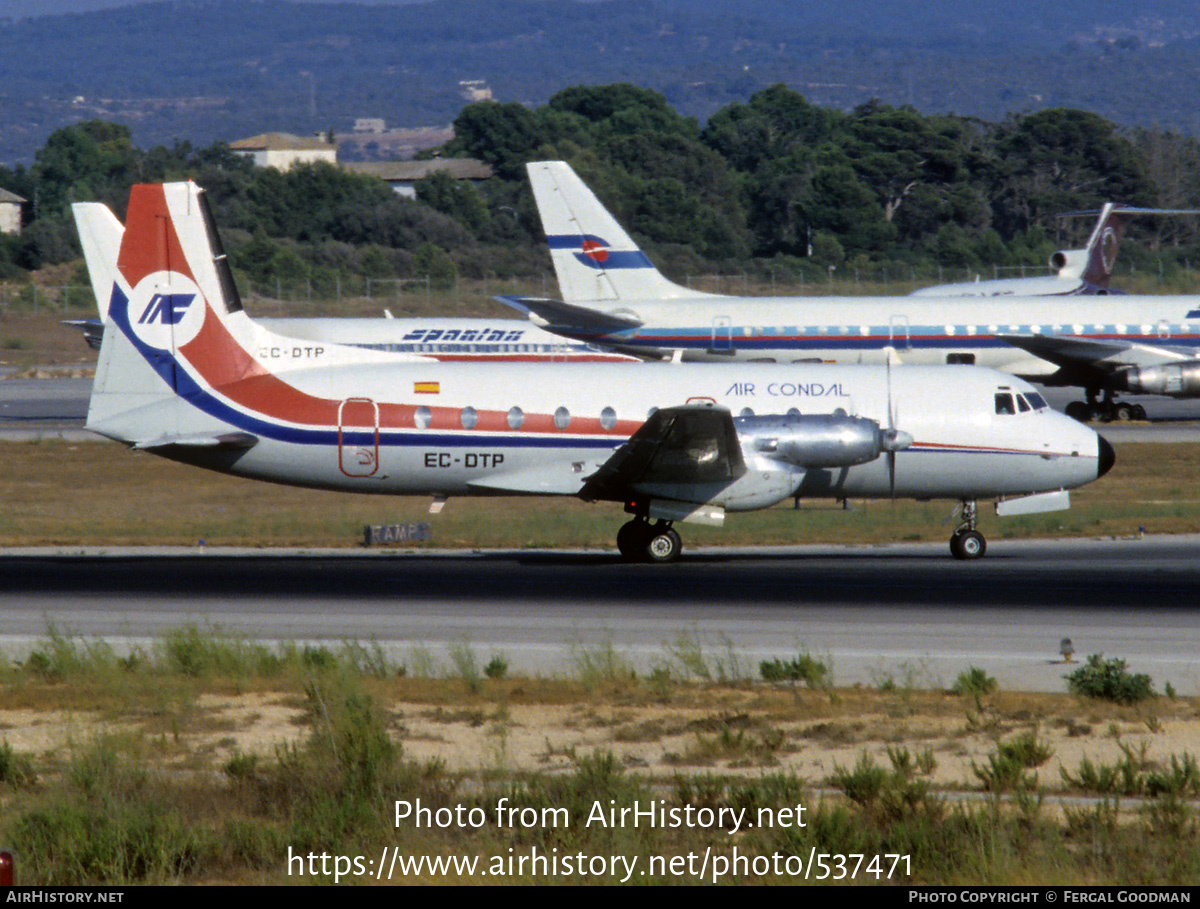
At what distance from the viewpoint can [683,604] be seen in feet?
70.1

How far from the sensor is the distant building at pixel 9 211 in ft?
440

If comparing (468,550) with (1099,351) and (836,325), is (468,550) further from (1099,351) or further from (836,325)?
(1099,351)

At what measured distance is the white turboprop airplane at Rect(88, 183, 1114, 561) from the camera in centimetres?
2480

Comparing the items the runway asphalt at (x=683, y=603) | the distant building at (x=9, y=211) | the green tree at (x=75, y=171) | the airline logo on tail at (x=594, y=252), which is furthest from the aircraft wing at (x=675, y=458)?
the distant building at (x=9, y=211)

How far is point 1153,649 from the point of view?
59.4 feet

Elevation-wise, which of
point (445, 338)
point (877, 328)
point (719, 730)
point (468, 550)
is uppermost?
point (877, 328)

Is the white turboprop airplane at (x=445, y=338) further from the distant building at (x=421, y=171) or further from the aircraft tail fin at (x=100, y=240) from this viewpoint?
the distant building at (x=421, y=171)

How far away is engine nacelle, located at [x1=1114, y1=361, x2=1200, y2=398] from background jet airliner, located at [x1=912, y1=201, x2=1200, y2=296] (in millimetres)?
11093

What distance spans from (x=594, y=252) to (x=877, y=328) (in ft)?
30.3

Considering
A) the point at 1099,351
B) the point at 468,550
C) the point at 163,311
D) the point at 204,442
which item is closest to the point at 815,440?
the point at 468,550

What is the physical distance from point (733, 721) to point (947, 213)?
376ft

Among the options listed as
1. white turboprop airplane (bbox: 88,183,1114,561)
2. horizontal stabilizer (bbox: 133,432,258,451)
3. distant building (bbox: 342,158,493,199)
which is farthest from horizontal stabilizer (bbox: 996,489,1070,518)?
distant building (bbox: 342,158,493,199)

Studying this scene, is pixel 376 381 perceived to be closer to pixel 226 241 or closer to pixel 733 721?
pixel 733 721

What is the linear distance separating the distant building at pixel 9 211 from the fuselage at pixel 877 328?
10380cm
